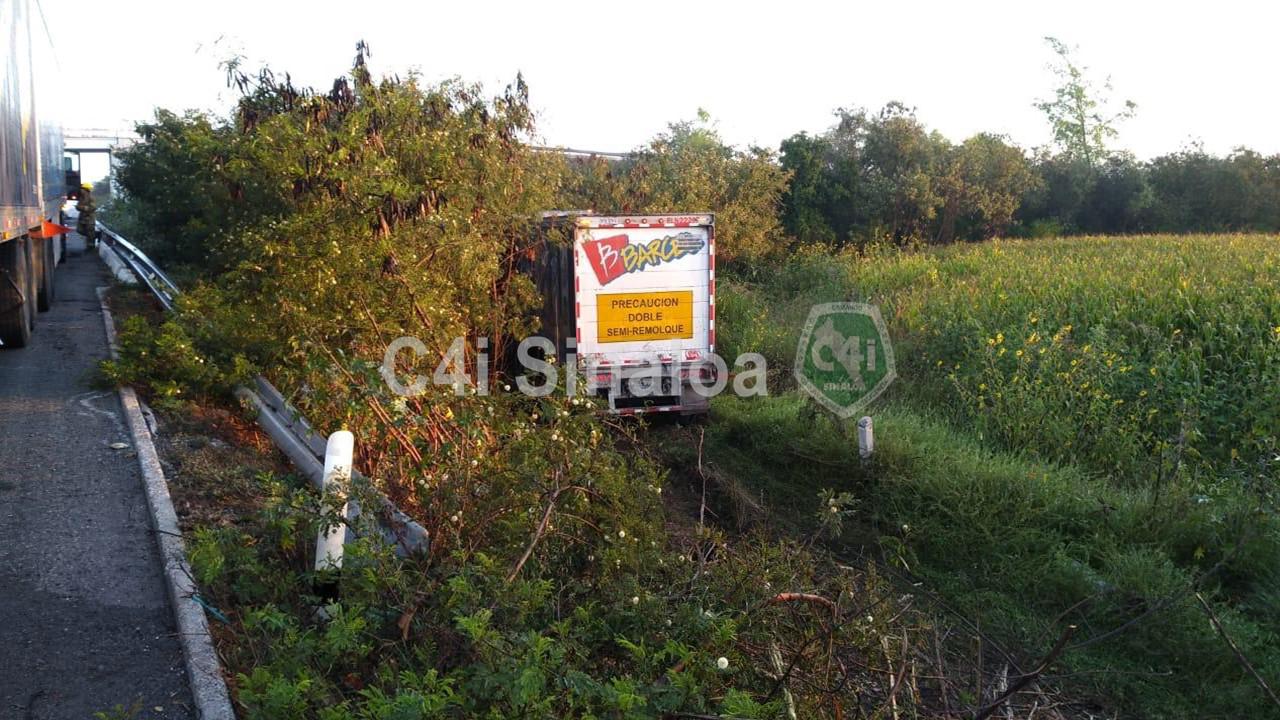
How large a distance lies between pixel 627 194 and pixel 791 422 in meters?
9.86

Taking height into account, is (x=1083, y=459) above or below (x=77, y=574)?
below

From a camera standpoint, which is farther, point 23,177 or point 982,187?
point 982,187

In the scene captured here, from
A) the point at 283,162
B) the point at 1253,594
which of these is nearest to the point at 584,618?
the point at 1253,594

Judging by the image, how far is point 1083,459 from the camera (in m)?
9.77

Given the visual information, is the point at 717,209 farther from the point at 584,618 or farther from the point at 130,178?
the point at 584,618

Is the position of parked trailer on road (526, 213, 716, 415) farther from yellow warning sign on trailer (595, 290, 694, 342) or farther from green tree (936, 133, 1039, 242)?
green tree (936, 133, 1039, 242)

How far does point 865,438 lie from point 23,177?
29.8ft

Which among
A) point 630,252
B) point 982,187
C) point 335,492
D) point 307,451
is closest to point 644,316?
point 630,252

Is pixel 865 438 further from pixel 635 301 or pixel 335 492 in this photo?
pixel 335 492

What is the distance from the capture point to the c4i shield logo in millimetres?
12633

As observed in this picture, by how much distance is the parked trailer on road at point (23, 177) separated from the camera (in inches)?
375

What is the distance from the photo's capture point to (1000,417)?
34.3 feet

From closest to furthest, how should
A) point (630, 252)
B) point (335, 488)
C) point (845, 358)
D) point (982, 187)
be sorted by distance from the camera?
point (335, 488)
point (630, 252)
point (845, 358)
point (982, 187)

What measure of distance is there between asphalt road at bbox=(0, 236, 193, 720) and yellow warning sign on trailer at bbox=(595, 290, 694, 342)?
16.8ft
